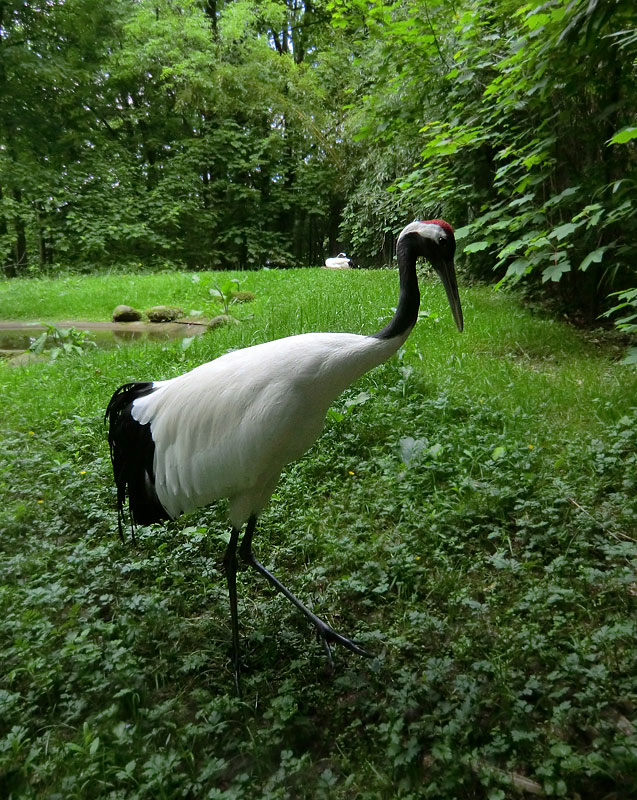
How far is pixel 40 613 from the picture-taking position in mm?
2139

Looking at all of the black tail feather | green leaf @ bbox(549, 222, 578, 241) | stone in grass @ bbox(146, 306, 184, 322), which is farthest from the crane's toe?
stone in grass @ bbox(146, 306, 184, 322)

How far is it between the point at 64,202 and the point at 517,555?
14915 millimetres

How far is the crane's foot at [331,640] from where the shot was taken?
2004 mm

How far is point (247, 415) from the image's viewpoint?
1913mm

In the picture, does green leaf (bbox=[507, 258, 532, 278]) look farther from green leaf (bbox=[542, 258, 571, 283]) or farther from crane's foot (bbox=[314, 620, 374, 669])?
crane's foot (bbox=[314, 620, 374, 669])

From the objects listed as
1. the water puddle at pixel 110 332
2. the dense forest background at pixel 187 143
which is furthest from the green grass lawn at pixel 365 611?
the dense forest background at pixel 187 143

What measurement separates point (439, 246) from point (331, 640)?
152 cm

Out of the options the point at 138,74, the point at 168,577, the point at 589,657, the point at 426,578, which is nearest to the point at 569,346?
the point at 426,578

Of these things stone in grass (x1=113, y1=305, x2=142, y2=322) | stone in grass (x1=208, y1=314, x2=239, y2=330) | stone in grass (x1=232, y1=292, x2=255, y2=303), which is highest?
stone in grass (x1=232, y1=292, x2=255, y2=303)

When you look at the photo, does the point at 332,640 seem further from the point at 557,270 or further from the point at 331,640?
the point at 557,270

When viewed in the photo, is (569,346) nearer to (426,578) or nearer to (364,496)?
(364,496)

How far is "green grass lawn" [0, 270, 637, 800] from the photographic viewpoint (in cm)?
155

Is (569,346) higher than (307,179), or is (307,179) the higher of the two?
(307,179)

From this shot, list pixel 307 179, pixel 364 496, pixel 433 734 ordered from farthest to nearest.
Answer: pixel 307 179 < pixel 364 496 < pixel 433 734
